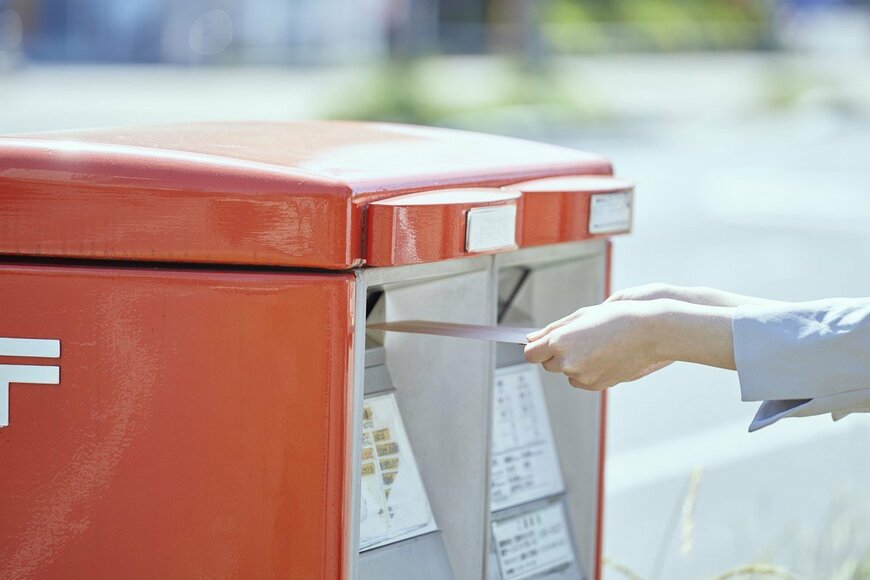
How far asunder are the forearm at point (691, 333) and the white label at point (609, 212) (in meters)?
0.51

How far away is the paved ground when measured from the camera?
461cm

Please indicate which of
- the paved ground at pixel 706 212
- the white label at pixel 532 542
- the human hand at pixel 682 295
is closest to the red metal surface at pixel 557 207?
the human hand at pixel 682 295

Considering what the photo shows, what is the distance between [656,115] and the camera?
1952cm

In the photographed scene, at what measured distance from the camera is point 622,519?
15.6ft

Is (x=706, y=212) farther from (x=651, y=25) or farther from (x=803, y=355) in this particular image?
(x=651, y=25)

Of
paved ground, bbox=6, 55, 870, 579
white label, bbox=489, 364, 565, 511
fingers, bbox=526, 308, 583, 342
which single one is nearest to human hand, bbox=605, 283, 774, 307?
fingers, bbox=526, 308, 583, 342

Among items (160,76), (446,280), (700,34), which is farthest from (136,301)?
(700,34)

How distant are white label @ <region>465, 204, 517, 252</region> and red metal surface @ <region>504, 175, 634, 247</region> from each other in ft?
0.36

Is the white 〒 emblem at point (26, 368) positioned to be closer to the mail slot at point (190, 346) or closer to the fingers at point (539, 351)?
the mail slot at point (190, 346)

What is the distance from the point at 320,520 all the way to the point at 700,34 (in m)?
30.9

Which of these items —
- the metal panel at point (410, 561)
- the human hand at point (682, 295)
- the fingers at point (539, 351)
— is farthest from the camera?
the metal panel at point (410, 561)

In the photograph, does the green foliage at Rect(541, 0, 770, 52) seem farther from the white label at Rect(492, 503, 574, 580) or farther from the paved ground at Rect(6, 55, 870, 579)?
the white label at Rect(492, 503, 574, 580)

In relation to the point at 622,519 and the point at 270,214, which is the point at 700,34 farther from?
the point at 270,214

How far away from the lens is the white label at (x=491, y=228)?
1.89 m
